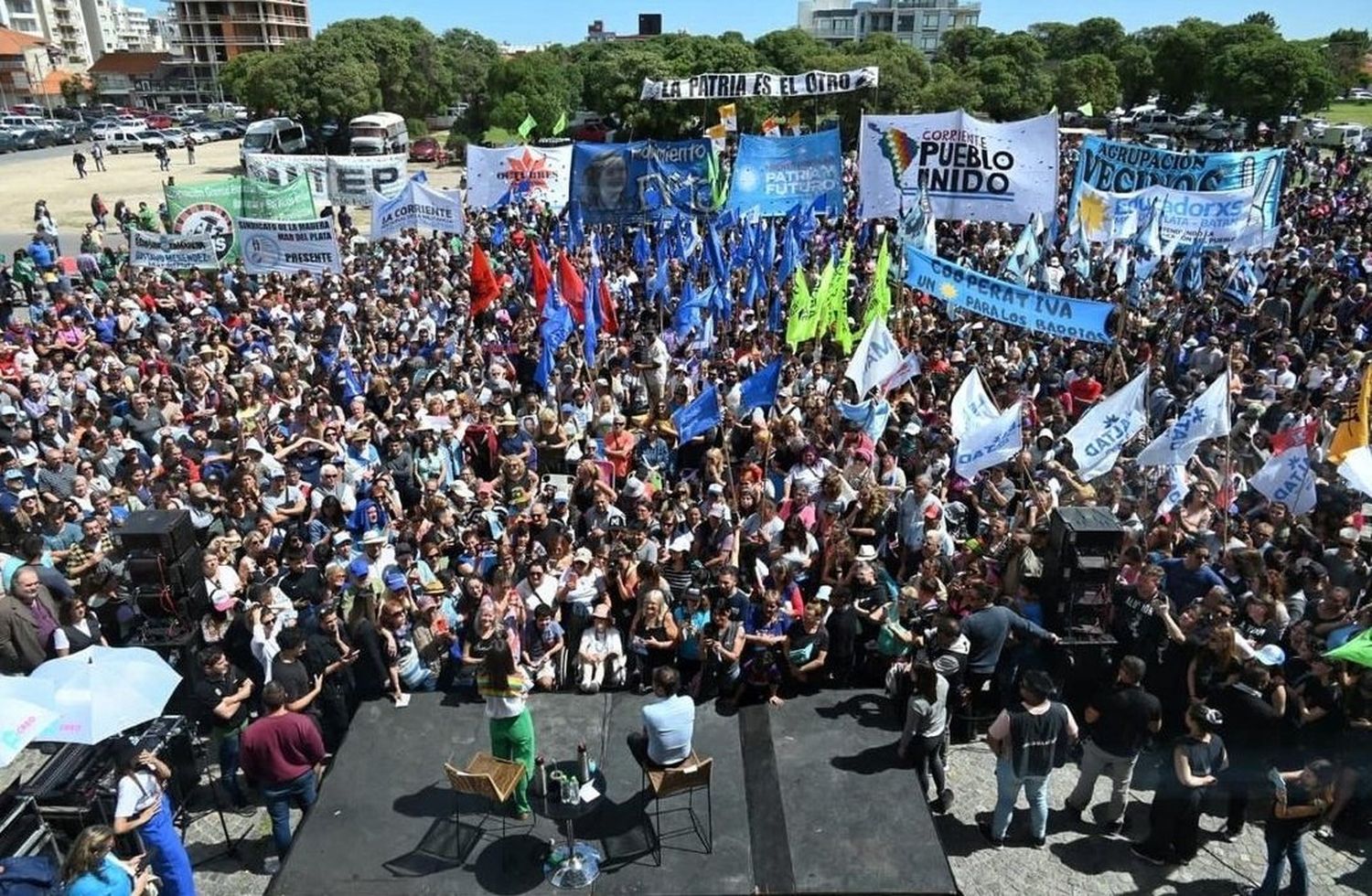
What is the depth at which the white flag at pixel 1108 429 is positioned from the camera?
9227 millimetres

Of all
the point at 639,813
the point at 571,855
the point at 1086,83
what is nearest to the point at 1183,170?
the point at 639,813

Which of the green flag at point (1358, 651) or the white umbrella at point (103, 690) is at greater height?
the white umbrella at point (103, 690)

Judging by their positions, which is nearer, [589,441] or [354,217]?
[589,441]

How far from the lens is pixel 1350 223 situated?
24.7 m

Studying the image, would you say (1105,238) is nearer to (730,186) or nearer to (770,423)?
(730,186)

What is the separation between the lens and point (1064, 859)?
6.67 metres

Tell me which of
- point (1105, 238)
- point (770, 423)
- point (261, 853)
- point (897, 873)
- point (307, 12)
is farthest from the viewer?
point (307, 12)

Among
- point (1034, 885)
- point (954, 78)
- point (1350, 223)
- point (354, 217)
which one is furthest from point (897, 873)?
point (954, 78)

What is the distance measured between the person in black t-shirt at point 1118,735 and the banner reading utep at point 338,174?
17.7 metres

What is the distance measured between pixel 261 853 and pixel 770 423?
→ 23.1 feet

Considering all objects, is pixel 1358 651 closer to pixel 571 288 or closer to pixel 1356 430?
pixel 1356 430

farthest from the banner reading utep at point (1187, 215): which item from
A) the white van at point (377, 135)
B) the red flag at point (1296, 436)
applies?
the white van at point (377, 135)

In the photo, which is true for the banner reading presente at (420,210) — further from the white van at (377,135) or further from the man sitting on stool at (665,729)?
the white van at (377,135)

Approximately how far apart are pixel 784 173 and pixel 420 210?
24.1 ft
